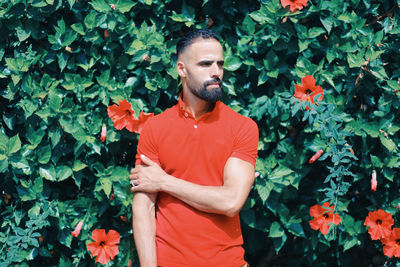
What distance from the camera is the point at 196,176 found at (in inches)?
90.9

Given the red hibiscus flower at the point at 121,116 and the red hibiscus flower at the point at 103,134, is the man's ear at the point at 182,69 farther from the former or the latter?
the red hibiscus flower at the point at 103,134

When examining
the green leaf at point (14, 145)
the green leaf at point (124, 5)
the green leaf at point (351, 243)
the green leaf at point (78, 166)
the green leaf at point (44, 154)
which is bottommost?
the green leaf at point (351, 243)

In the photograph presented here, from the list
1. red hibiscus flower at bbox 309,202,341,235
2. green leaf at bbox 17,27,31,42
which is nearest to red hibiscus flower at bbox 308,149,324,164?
red hibiscus flower at bbox 309,202,341,235

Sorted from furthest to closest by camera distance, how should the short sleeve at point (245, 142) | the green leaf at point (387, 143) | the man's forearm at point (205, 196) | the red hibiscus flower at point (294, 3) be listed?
the green leaf at point (387, 143) → the red hibiscus flower at point (294, 3) → the short sleeve at point (245, 142) → the man's forearm at point (205, 196)

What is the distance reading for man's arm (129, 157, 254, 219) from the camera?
2.21 meters

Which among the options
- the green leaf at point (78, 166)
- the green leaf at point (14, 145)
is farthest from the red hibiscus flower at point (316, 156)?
the green leaf at point (14, 145)

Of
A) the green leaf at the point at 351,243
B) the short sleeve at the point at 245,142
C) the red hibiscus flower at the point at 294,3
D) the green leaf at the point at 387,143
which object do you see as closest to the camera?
the short sleeve at the point at 245,142

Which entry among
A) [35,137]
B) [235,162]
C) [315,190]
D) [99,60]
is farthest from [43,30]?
[315,190]

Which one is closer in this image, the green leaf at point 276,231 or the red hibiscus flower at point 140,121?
the red hibiscus flower at point 140,121

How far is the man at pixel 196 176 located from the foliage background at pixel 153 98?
457 mm

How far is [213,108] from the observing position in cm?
243

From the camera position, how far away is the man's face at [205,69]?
2293mm

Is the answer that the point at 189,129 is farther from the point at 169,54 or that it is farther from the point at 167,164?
the point at 169,54

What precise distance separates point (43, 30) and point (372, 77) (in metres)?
1.97
